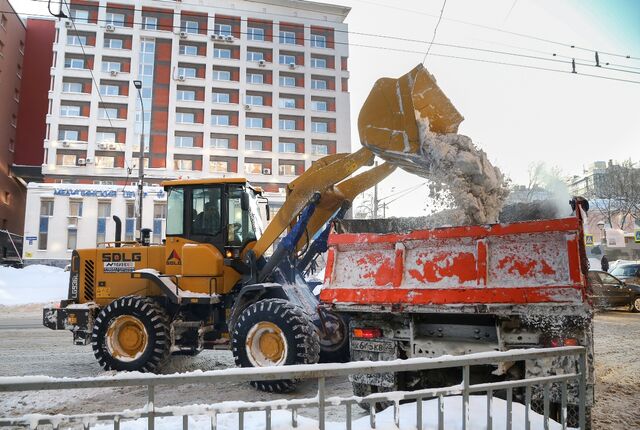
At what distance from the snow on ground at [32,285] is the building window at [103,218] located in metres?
14.5

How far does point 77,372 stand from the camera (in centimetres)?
768

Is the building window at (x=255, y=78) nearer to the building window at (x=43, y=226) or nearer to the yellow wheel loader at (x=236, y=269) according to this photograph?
the building window at (x=43, y=226)

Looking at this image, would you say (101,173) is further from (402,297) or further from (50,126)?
(402,297)

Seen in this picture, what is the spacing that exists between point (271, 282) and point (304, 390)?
1754mm

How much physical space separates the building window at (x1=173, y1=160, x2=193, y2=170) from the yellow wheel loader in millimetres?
43181

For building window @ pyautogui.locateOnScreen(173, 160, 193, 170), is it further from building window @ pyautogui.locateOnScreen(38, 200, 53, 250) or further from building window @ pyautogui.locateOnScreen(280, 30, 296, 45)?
building window @ pyautogui.locateOnScreen(280, 30, 296, 45)

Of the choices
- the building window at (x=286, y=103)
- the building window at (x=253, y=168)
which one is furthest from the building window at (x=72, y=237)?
the building window at (x=286, y=103)

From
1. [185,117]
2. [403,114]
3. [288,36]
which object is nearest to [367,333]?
[403,114]

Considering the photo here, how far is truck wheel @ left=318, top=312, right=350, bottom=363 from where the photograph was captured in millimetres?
6848

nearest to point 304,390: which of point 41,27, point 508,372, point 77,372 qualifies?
point 508,372

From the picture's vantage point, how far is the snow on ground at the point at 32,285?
20938mm

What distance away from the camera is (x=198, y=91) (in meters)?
52.2

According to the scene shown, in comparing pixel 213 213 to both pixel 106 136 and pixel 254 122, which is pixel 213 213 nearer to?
pixel 106 136

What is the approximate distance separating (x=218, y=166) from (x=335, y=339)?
46050 mm
